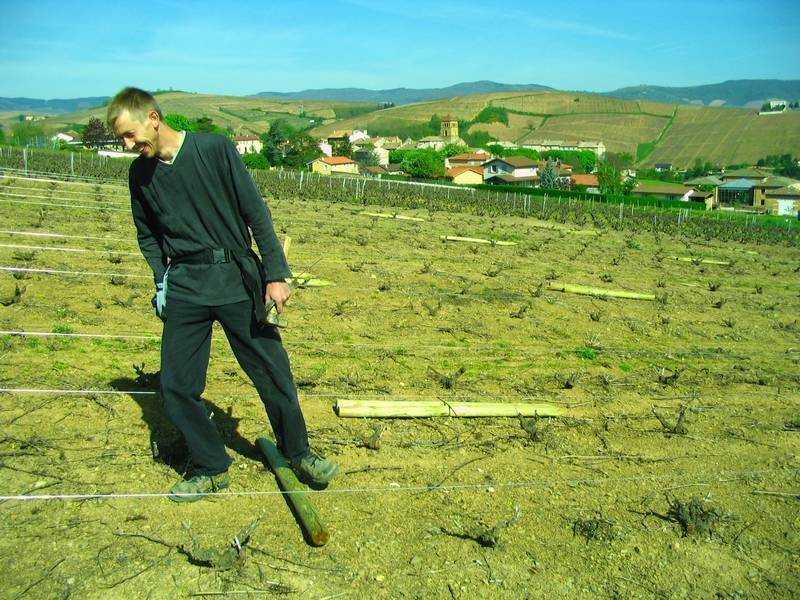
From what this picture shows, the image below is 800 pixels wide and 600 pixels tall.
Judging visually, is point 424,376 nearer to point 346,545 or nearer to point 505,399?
point 505,399

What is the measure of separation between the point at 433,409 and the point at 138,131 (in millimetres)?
2687

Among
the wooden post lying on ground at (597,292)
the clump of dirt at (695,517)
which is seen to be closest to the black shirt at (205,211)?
the clump of dirt at (695,517)

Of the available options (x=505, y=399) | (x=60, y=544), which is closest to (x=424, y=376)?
(x=505, y=399)

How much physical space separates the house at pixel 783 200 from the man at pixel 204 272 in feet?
262

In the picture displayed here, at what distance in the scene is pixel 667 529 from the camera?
3.45 meters

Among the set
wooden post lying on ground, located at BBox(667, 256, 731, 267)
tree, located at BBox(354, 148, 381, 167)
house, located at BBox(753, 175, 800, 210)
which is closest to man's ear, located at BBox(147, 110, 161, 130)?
wooden post lying on ground, located at BBox(667, 256, 731, 267)

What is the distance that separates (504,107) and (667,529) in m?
182

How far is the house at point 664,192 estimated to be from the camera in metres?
75.7

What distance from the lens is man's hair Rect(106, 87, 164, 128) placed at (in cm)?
302

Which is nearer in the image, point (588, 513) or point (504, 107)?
point (588, 513)

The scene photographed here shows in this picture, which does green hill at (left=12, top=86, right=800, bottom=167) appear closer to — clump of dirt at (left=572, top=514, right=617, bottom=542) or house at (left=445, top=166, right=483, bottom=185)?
house at (left=445, top=166, right=483, bottom=185)

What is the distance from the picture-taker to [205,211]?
330cm

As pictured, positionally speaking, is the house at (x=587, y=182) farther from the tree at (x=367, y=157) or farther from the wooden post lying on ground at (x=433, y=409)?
the wooden post lying on ground at (x=433, y=409)

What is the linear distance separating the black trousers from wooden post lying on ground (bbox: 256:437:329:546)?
5.1 inches
